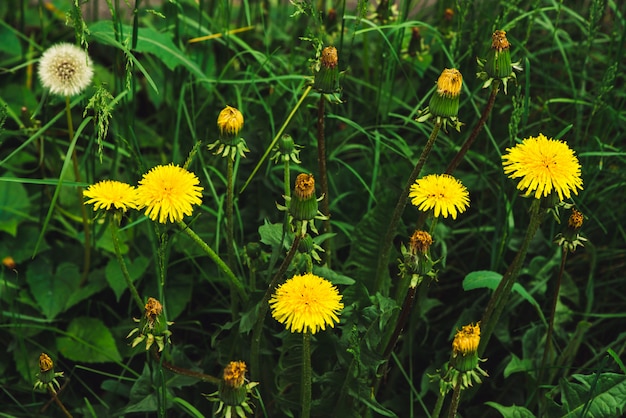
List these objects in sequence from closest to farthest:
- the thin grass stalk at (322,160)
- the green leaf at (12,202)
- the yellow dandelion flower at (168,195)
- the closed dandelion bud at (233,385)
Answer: the closed dandelion bud at (233,385), the yellow dandelion flower at (168,195), the thin grass stalk at (322,160), the green leaf at (12,202)

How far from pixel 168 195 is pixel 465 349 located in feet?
1.56

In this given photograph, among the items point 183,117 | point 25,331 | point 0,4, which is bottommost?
point 25,331

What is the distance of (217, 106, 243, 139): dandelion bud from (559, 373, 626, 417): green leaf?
682mm

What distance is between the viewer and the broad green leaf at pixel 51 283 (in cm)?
166

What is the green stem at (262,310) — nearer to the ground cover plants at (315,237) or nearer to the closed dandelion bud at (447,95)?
the ground cover plants at (315,237)

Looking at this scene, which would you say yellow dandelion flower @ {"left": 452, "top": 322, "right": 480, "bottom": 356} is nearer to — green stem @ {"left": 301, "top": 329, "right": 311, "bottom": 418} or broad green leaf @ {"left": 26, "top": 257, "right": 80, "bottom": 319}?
green stem @ {"left": 301, "top": 329, "right": 311, "bottom": 418}

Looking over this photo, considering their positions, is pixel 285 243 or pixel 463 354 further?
pixel 285 243

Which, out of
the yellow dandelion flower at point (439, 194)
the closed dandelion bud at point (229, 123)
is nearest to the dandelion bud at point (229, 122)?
the closed dandelion bud at point (229, 123)

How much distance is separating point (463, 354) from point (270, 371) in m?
0.51

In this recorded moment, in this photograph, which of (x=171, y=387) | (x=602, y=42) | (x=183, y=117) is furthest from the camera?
(x=602, y=42)

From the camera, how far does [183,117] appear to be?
1.90 metres

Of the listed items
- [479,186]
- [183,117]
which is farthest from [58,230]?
[479,186]

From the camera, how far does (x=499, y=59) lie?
1213 millimetres

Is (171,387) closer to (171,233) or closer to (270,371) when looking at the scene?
(270,371)
